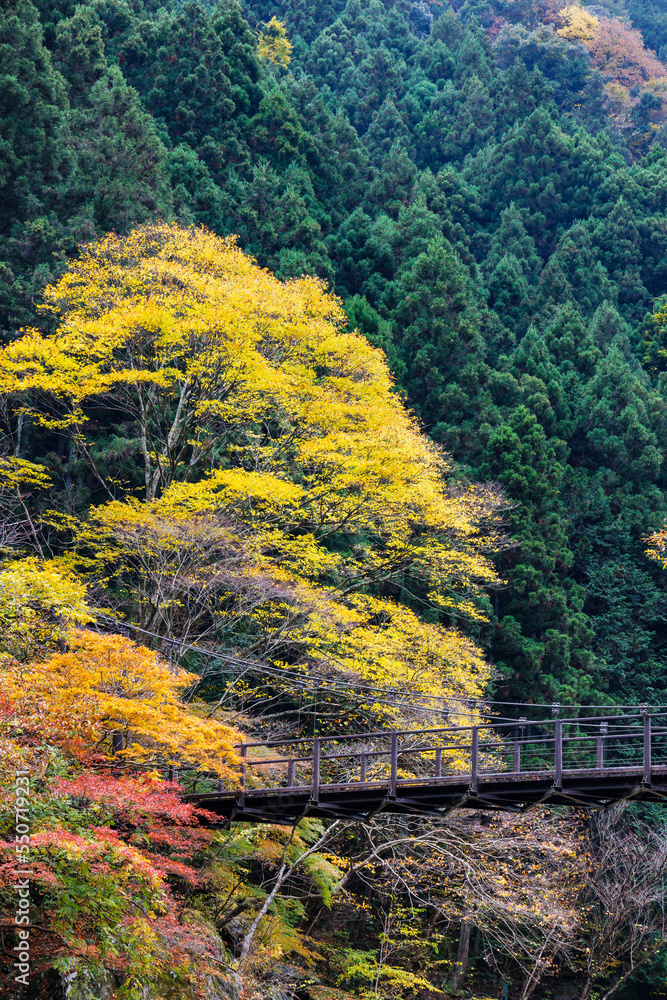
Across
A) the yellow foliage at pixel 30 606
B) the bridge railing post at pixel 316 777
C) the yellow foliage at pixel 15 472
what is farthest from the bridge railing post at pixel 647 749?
the yellow foliage at pixel 15 472

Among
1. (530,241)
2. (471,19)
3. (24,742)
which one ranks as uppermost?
(471,19)

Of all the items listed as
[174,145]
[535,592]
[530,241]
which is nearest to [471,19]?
[530,241]

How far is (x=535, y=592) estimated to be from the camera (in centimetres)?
2773

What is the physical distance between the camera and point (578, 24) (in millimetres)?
59844

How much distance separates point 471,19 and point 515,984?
52.7 meters

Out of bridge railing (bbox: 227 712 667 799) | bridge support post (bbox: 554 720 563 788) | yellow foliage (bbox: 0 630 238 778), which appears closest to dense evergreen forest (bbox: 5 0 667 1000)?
yellow foliage (bbox: 0 630 238 778)

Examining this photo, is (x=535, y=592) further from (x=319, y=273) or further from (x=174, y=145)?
(x=174, y=145)

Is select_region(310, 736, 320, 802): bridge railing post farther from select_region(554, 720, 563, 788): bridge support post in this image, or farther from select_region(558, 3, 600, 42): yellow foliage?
select_region(558, 3, 600, 42): yellow foliage

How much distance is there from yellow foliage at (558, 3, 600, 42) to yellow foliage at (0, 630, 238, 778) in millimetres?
58532

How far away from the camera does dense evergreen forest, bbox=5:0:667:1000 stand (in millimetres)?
11492

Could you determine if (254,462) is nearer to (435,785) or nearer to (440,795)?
(435,785)

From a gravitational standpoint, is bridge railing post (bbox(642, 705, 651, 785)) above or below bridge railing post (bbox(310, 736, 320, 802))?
above

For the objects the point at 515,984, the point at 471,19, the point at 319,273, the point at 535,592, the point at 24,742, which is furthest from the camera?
the point at 471,19

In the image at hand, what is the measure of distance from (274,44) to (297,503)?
1585 inches
